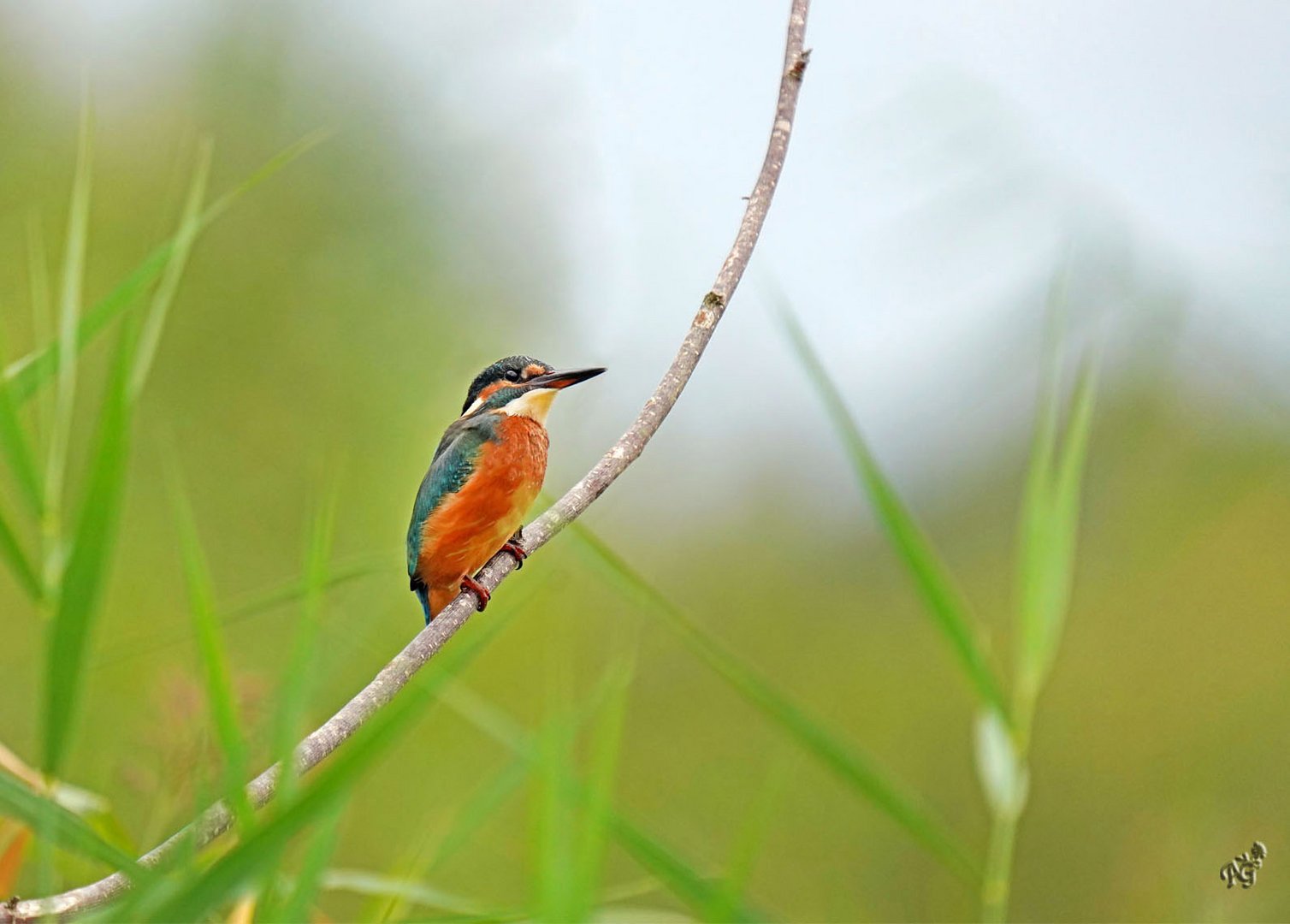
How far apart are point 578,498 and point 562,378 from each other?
106 cm

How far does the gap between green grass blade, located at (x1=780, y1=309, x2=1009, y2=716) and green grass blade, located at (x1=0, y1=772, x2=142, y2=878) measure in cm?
74

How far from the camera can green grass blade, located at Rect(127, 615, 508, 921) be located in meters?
0.87

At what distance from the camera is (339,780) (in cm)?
87

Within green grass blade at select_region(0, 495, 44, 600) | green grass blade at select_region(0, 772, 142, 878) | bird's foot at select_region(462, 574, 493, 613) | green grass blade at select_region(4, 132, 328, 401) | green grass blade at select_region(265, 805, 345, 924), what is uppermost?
green grass blade at select_region(4, 132, 328, 401)

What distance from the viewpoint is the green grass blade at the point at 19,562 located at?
133cm

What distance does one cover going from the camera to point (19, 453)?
1423mm

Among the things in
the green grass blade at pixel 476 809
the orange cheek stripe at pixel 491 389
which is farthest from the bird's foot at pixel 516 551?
the orange cheek stripe at pixel 491 389

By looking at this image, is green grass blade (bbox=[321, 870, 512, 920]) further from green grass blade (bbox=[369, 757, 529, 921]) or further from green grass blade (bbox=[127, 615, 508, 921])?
green grass blade (bbox=[127, 615, 508, 921])

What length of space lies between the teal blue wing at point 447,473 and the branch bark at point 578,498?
2.04 feet

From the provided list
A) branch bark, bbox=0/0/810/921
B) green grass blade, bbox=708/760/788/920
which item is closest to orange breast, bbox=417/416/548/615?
branch bark, bbox=0/0/810/921

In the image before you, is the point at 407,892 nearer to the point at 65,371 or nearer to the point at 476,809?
the point at 476,809

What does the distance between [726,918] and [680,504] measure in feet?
40.8

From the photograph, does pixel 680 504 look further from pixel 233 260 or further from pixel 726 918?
pixel 726 918

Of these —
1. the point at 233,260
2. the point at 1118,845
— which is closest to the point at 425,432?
the point at 1118,845
